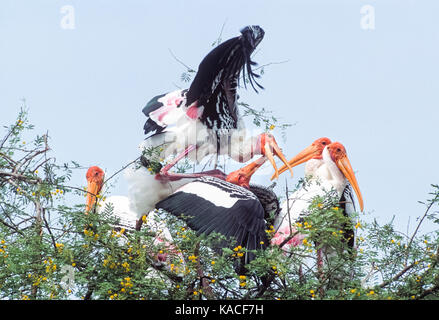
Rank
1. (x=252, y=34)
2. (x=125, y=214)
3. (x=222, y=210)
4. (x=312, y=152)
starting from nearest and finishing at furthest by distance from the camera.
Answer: (x=222, y=210) → (x=252, y=34) → (x=125, y=214) → (x=312, y=152)

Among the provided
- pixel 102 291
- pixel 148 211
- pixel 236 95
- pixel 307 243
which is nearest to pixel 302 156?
pixel 236 95

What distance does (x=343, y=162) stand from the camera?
18.5ft

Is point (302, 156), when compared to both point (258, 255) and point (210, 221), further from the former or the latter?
point (258, 255)

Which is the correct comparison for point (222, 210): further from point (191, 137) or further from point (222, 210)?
point (191, 137)

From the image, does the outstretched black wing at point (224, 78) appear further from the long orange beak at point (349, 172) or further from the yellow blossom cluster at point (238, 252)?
the yellow blossom cluster at point (238, 252)

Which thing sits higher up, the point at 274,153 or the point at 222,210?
→ the point at 274,153

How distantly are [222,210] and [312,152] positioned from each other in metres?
1.51

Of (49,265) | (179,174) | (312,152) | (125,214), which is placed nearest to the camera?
(49,265)

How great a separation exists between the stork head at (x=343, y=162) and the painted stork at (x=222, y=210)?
889 mm

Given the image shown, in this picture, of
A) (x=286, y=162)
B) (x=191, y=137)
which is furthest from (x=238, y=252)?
(x=286, y=162)

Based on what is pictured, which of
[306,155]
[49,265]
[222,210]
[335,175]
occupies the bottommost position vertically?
[49,265]

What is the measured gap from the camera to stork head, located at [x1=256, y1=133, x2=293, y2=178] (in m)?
5.46

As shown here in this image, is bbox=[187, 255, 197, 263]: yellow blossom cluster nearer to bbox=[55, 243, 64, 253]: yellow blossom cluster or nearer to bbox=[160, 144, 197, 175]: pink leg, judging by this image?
bbox=[55, 243, 64, 253]: yellow blossom cluster
